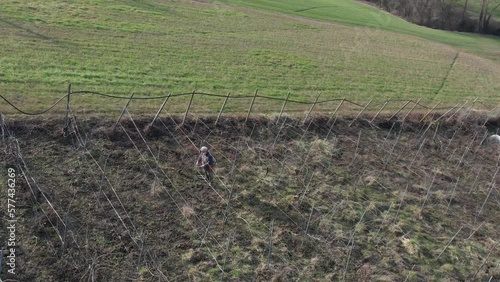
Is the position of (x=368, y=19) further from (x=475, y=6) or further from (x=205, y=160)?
(x=205, y=160)

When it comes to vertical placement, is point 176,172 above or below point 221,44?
below

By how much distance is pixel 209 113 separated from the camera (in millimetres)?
14781

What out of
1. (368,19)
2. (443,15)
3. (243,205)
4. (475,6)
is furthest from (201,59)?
(475,6)

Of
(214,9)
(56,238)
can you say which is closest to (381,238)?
(56,238)

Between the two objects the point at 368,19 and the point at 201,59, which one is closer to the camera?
the point at 201,59

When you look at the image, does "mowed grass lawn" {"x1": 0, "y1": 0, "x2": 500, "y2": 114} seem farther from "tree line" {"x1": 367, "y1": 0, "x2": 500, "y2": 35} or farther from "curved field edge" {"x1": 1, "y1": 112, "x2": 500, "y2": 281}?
"tree line" {"x1": 367, "y1": 0, "x2": 500, "y2": 35}

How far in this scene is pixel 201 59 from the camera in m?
19.6

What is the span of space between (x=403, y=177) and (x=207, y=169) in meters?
5.87

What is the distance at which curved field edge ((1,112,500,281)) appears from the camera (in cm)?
936

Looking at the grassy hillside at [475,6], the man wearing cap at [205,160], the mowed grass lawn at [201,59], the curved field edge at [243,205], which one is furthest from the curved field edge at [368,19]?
the man wearing cap at [205,160]

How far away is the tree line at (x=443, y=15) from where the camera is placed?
43.3 m

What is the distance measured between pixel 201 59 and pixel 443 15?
1259 inches

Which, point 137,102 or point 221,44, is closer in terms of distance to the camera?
point 137,102

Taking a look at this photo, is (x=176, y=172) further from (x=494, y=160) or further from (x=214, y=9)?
(x=214, y=9)
